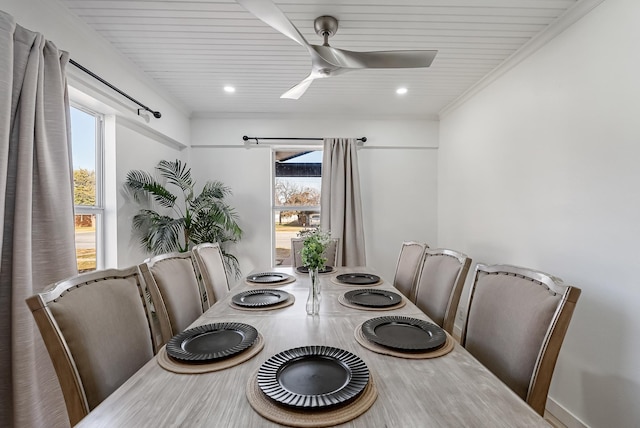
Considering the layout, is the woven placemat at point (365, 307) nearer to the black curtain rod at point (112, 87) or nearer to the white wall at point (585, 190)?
the white wall at point (585, 190)

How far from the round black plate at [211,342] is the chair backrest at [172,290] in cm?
38

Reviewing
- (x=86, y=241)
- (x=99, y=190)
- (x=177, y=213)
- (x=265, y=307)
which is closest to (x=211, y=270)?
(x=265, y=307)

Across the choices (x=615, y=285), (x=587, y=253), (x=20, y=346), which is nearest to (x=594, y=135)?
(x=587, y=253)

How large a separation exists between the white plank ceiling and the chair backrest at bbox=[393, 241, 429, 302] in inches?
56.1

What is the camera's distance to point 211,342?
43.2 inches

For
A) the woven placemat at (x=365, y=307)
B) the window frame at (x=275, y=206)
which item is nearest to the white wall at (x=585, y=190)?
the woven placemat at (x=365, y=307)

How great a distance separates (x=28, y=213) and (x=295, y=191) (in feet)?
8.92

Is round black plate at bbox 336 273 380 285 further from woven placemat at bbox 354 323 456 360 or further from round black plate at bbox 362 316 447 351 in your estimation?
woven placemat at bbox 354 323 456 360

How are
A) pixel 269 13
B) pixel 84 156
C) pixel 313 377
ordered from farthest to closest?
1. pixel 84 156
2. pixel 269 13
3. pixel 313 377

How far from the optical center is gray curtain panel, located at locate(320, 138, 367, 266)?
11.8ft

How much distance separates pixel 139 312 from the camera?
122cm

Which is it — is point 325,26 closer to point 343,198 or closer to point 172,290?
point 172,290

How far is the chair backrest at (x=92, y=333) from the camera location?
0.88m

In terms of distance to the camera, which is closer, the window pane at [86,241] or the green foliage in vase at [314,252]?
the green foliage in vase at [314,252]
